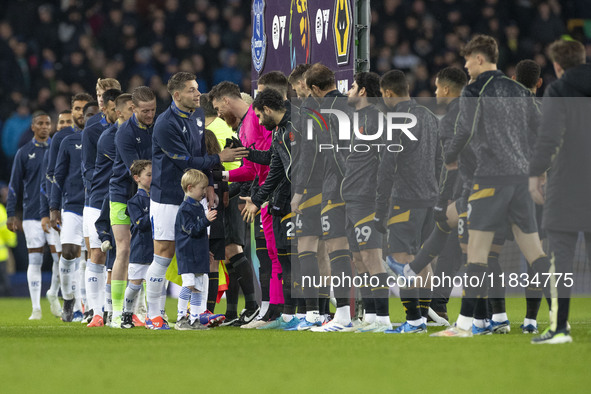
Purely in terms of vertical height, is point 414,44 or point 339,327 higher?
point 414,44

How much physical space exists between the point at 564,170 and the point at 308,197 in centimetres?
248

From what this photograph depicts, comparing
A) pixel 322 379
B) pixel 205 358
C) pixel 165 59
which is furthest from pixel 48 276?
pixel 322 379

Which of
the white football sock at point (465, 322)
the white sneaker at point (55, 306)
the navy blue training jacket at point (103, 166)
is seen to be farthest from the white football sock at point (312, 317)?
the white sneaker at point (55, 306)

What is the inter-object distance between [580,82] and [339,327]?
2835 mm

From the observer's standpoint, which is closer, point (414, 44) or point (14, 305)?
point (14, 305)

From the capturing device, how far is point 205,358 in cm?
624

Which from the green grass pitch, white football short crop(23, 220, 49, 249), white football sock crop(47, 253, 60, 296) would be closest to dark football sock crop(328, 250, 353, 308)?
the green grass pitch

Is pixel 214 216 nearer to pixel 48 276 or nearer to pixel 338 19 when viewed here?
pixel 338 19

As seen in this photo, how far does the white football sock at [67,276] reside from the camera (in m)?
10.8

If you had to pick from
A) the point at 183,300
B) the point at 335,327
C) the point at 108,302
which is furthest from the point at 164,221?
the point at 335,327

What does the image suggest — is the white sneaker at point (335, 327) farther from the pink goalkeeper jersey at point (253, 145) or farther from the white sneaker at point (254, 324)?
the pink goalkeeper jersey at point (253, 145)

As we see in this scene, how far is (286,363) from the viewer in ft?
19.5

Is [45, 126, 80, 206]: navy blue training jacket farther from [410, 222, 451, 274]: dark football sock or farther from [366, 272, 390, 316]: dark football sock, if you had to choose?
[410, 222, 451, 274]: dark football sock

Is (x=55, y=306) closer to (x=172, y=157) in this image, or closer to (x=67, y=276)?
(x=67, y=276)
